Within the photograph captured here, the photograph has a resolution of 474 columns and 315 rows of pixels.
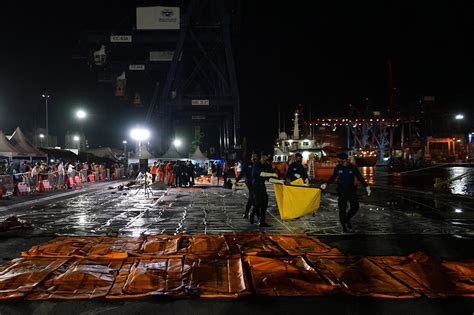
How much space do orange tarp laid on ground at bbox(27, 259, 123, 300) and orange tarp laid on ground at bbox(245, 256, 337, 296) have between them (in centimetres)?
188

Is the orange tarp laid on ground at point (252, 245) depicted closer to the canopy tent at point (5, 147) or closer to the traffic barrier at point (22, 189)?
the traffic barrier at point (22, 189)

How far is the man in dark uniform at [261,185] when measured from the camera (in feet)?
31.9

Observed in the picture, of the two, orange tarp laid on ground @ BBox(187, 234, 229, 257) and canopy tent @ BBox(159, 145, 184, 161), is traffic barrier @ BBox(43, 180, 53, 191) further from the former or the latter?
canopy tent @ BBox(159, 145, 184, 161)

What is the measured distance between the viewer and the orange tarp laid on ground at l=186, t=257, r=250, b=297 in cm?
468

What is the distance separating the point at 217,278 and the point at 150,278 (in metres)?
0.86

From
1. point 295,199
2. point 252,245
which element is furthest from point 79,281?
point 295,199

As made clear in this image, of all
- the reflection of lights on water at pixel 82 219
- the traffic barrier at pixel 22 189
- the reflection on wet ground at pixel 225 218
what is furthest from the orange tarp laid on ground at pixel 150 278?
the traffic barrier at pixel 22 189

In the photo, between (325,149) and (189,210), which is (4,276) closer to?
(189,210)

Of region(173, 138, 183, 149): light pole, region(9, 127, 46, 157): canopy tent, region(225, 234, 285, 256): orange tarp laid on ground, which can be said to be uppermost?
region(173, 138, 183, 149): light pole

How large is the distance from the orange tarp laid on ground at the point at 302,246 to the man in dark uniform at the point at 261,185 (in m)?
1.96

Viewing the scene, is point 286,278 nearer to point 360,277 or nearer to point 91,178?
point 360,277

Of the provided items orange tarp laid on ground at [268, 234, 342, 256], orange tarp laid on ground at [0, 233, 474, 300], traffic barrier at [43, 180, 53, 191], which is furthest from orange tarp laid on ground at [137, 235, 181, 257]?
traffic barrier at [43, 180, 53, 191]

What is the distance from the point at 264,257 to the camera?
20.0ft

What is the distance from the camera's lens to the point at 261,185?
384 inches
